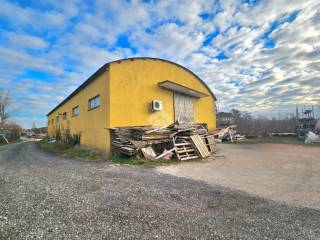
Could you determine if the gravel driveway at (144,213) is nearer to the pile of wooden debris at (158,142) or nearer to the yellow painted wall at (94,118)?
the pile of wooden debris at (158,142)

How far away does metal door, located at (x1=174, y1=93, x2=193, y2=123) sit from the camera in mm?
14766

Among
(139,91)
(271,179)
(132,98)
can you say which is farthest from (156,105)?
(271,179)

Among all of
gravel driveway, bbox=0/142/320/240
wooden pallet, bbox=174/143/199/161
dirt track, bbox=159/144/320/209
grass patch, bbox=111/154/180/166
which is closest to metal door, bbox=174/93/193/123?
wooden pallet, bbox=174/143/199/161

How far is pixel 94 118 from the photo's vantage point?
13.0 meters

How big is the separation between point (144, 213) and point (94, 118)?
10457 millimetres

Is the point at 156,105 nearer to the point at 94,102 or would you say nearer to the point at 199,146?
the point at 199,146

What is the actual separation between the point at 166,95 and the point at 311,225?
11496mm

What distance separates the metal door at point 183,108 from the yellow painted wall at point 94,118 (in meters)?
5.37

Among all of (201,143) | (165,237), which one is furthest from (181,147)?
(165,237)

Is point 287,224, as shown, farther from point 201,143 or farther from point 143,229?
point 201,143

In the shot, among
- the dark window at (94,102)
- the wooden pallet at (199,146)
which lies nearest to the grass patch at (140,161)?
the wooden pallet at (199,146)

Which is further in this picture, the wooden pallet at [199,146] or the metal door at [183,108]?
the metal door at [183,108]

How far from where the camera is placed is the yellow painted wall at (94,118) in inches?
448

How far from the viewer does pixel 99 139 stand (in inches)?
481
